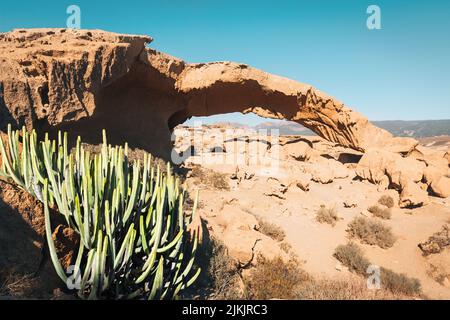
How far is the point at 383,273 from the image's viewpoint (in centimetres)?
668

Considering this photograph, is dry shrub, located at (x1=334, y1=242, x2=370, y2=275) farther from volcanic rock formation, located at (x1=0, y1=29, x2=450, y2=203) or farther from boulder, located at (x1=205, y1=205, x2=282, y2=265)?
volcanic rock formation, located at (x1=0, y1=29, x2=450, y2=203)

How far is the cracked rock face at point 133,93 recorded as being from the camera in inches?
227

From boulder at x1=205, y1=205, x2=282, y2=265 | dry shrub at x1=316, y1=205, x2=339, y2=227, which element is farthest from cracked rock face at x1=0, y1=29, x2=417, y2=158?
dry shrub at x1=316, y1=205, x2=339, y2=227

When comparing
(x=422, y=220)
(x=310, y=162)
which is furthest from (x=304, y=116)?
(x=422, y=220)

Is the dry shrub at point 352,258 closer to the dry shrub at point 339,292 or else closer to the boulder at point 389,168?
Result: the dry shrub at point 339,292

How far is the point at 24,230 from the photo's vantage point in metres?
2.97

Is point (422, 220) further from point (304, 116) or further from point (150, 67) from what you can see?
point (150, 67)

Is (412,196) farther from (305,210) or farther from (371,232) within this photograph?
(305,210)

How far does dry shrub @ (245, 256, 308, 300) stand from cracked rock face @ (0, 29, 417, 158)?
4.91 meters

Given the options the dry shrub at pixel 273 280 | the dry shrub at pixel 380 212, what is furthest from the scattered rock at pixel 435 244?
the dry shrub at pixel 273 280

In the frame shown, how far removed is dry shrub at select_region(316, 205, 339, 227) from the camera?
9.44 meters

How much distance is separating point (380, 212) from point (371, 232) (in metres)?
1.75
